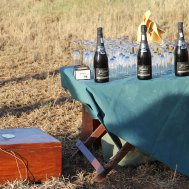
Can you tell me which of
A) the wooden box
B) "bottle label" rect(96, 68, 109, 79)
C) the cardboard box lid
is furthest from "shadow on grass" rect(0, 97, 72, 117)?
"bottle label" rect(96, 68, 109, 79)

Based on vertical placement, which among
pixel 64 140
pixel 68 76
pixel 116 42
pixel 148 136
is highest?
pixel 116 42

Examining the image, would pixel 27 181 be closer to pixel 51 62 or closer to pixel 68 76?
pixel 68 76

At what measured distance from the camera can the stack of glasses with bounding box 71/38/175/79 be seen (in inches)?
159

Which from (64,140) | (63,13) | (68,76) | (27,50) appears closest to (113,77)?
(68,76)

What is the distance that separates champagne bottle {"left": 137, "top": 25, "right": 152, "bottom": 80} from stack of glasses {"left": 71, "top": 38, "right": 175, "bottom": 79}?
0.10 m

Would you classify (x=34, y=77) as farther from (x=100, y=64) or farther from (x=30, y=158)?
(x=100, y=64)

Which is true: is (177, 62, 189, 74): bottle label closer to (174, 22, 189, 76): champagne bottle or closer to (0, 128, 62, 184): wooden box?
(174, 22, 189, 76): champagne bottle

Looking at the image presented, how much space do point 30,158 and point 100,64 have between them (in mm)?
942

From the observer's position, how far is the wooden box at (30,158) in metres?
4.07

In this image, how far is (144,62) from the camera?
12.7 feet

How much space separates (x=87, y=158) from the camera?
15.1ft

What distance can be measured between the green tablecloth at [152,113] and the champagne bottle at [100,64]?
0.22 ft

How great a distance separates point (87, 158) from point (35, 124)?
1.91 m

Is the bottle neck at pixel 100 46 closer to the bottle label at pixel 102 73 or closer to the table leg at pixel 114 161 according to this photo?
the bottle label at pixel 102 73
